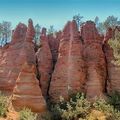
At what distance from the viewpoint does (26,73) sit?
36.8m

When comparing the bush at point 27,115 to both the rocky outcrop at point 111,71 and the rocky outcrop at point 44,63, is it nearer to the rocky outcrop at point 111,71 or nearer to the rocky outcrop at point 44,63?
the rocky outcrop at point 44,63

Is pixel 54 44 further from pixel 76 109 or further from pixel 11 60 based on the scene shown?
pixel 76 109


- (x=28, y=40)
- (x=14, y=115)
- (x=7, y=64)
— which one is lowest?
(x=14, y=115)

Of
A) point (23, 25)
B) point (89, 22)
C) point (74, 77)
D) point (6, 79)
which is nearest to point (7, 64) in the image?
point (6, 79)

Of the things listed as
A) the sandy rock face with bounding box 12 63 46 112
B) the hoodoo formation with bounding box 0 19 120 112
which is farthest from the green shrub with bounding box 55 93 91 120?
the sandy rock face with bounding box 12 63 46 112

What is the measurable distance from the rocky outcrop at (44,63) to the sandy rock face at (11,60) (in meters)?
2.35

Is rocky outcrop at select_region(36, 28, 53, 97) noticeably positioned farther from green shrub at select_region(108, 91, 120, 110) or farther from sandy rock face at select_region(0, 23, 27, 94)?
green shrub at select_region(108, 91, 120, 110)

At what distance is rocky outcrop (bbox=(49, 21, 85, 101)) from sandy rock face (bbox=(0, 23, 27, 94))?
15.4ft

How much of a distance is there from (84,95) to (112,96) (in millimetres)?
3093

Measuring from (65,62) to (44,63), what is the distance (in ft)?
8.99

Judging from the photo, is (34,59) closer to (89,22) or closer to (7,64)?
(7,64)

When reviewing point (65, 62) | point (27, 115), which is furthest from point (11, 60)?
point (27, 115)

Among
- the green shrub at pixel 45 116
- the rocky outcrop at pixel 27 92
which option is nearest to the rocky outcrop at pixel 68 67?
A: the rocky outcrop at pixel 27 92

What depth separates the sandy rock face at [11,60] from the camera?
135 feet
